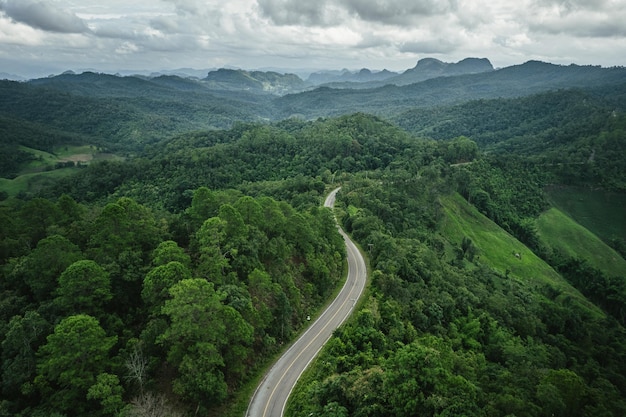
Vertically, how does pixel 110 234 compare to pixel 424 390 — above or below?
above

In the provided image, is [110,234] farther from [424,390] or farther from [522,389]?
[522,389]

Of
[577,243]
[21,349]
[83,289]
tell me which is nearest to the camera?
[21,349]

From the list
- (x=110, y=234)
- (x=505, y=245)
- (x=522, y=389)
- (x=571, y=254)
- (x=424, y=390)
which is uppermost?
(x=110, y=234)

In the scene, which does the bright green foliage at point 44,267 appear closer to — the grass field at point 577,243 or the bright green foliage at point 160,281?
the bright green foliage at point 160,281

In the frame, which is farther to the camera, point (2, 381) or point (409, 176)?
Result: point (409, 176)

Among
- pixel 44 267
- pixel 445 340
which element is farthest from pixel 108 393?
pixel 445 340

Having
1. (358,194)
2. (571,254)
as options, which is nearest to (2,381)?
(358,194)

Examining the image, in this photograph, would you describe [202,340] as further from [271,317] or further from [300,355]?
[300,355]
